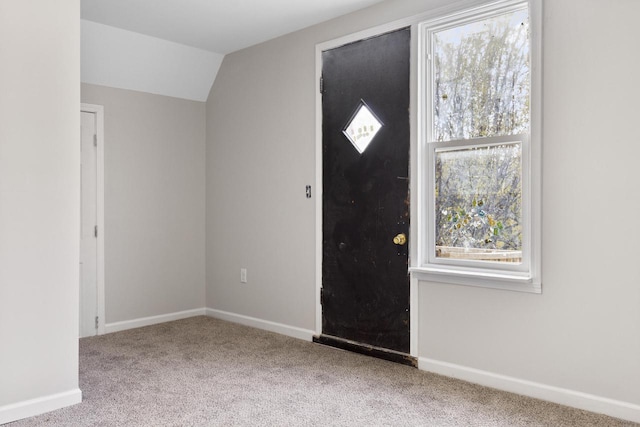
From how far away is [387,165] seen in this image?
3.44 m

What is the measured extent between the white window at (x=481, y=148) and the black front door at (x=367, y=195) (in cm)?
17

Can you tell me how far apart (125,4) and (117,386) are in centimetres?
244

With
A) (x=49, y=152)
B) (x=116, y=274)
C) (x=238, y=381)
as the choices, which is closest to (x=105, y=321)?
(x=116, y=274)

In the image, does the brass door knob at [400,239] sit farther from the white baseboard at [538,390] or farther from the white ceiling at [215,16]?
the white ceiling at [215,16]

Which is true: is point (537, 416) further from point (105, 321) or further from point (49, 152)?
point (105, 321)

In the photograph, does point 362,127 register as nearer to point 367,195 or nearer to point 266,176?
point 367,195

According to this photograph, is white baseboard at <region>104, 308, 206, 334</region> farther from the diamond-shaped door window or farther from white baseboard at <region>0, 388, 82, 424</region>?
the diamond-shaped door window

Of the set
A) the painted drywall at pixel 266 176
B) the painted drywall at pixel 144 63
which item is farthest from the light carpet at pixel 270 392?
the painted drywall at pixel 144 63

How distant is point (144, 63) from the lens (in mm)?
4285

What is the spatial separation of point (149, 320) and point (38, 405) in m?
1.90

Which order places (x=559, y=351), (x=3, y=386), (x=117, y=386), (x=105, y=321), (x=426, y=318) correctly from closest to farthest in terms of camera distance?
(x=3, y=386)
(x=559, y=351)
(x=117, y=386)
(x=426, y=318)
(x=105, y=321)

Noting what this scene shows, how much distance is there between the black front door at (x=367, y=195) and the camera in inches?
133

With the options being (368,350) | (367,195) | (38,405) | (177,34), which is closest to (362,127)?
(367,195)

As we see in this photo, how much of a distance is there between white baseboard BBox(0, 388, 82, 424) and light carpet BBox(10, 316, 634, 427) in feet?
0.14
